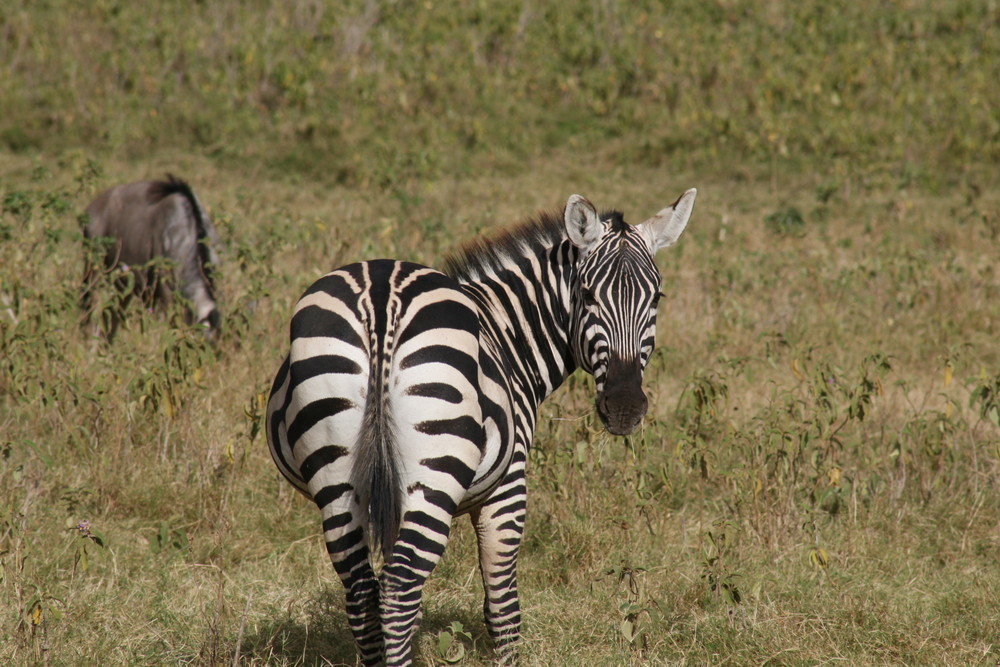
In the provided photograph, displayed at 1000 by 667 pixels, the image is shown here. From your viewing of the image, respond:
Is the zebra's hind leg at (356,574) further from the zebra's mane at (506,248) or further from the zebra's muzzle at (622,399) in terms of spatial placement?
the zebra's mane at (506,248)

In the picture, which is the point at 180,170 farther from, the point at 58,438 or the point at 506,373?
the point at 506,373

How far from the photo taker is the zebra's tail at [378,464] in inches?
112

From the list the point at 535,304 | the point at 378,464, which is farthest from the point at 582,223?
the point at 378,464

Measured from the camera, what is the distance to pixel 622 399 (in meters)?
3.32

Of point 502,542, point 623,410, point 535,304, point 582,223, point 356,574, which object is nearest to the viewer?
point 356,574

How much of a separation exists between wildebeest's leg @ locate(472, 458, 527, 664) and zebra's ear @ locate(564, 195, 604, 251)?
84 cm

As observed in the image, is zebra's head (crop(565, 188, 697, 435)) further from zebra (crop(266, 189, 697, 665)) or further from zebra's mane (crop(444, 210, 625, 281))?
zebra's mane (crop(444, 210, 625, 281))

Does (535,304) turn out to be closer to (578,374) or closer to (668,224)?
(668,224)

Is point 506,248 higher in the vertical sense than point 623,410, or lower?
higher

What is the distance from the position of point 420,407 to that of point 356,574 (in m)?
0.61

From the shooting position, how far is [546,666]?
371 cm

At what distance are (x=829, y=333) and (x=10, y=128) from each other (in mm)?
9801

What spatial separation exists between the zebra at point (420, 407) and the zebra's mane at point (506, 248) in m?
0.17

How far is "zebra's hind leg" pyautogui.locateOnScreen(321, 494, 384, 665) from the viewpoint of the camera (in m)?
2.98
